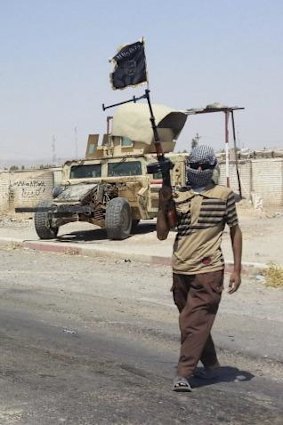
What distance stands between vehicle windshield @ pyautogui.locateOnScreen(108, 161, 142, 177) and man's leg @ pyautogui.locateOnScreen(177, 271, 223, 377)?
427 inches

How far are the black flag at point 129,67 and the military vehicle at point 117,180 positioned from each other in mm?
8468

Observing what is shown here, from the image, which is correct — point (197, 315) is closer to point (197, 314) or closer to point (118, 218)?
point (197, 314)

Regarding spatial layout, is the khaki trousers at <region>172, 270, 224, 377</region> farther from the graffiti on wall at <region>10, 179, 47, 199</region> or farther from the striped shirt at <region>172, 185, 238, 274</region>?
the graffiti on wall at <region>10, 179, 47, 199</region>

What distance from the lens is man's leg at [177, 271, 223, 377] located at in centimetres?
447

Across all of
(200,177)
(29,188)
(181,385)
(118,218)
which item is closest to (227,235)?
(118,218)

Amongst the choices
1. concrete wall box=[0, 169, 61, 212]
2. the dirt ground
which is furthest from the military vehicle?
concrete wall box=[0, 169, 61, 212]

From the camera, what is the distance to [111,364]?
523 cm

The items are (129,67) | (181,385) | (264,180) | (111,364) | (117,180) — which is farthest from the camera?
(264,180)

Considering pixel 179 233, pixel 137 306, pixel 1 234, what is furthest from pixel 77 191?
pixel 179 233

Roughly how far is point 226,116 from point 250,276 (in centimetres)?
1178

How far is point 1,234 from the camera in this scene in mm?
17172

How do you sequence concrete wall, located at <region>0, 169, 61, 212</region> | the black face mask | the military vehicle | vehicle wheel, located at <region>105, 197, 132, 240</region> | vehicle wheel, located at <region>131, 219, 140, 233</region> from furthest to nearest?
concrete wall, located at <region>0, 169, 61, 212</region> → vehicle wheel, located at <region>131, 219, 140, 233</region> → the military vehicle → vehicle wheel, located at <region>105, 197, 132, 240</region> → the black face mask

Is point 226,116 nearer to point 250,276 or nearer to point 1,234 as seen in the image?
point 1,234

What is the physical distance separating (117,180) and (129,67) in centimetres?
970
